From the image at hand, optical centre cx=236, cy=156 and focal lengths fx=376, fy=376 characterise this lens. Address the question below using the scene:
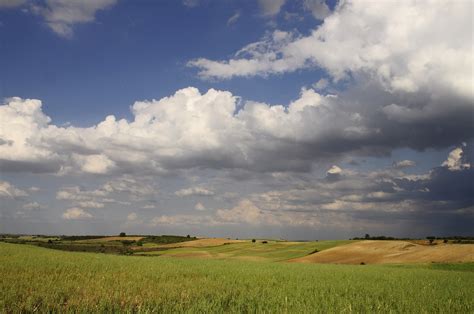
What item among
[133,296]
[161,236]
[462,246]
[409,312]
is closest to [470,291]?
[409,312]

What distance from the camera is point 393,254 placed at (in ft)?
219

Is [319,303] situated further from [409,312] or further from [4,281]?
[4,281]

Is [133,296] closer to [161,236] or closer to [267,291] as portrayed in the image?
[267,291]

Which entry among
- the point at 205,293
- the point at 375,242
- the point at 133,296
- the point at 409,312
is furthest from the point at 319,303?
the point at 375,242

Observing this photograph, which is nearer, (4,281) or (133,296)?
(133,296)

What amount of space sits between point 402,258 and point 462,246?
1145cm

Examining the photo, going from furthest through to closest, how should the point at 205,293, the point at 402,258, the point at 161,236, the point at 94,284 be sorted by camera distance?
the point at 161,236
the point at 402,258
the point at 94,284
the point at 205,293

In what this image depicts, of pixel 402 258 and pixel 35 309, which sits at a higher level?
pixel 35 309

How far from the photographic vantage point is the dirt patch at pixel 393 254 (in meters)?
57.5

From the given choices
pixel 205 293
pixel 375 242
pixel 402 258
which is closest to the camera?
pixel 205 293

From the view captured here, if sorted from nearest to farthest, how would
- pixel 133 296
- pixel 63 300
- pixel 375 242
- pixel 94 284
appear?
pixel 63 300
pixel 133 296
pixel 94 284
pixel 375 242

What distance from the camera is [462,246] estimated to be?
207ft

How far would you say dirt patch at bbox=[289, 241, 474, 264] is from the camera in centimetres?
5753

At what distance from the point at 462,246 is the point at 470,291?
173 feet
